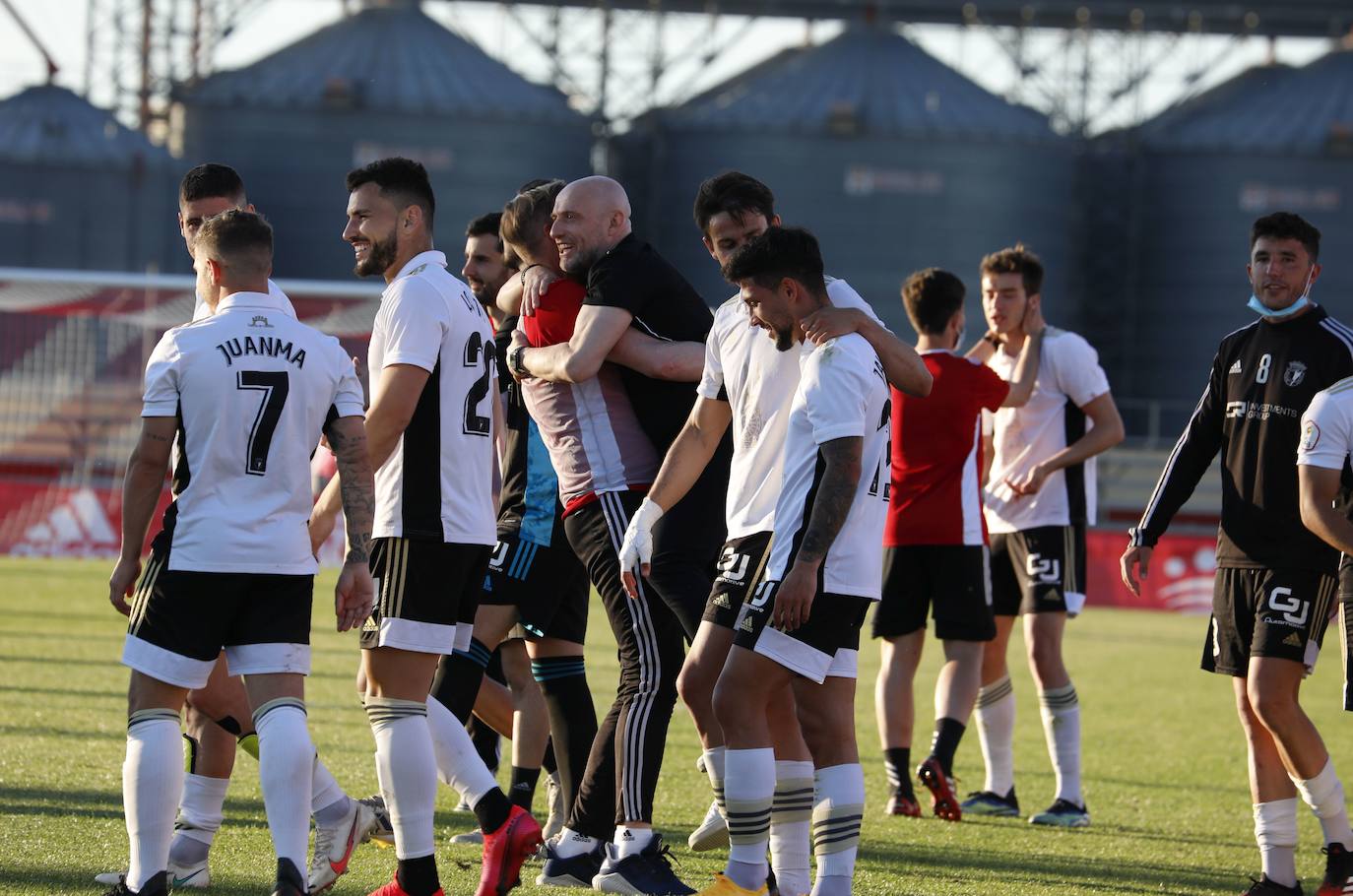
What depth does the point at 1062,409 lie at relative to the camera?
866cm

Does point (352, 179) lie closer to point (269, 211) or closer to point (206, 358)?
point (206, 358)

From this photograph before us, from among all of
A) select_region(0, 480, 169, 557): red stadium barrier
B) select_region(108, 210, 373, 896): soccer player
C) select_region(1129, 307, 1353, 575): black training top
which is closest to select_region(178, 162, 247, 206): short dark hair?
select_region(108, 210, 373, 896): soccer player

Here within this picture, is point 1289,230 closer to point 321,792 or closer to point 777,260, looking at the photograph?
point 777,260

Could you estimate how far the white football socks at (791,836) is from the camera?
5281mm

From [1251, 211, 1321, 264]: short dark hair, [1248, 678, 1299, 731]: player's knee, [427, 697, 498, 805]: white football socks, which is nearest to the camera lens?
[427, 697, 498, 805]: white football socks

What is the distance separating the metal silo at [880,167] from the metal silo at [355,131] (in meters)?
2.86

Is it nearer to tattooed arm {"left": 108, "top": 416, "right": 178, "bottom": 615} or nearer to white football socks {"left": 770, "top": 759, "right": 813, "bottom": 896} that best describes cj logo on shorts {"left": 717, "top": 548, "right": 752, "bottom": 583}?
white football socks {"left": 770, "top": 759, "right": 813, "bottom": 896}

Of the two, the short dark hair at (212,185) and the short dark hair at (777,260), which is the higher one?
the short dark hair at (212,185)

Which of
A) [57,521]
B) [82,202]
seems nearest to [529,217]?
[57,521]

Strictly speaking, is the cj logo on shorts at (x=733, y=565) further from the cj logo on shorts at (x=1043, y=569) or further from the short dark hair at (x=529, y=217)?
the cj logo on shorts at (x=1043, y=569)

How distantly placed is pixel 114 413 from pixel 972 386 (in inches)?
956

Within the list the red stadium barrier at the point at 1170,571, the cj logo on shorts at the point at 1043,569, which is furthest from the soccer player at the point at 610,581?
the red stadium barrier at the point at 1170,571

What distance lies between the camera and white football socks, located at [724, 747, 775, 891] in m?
5.14

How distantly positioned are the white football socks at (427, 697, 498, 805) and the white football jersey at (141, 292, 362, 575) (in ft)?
2.89
